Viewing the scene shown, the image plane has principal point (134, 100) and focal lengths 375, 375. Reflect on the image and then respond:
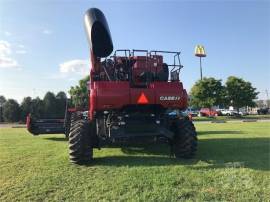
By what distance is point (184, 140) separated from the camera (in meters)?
9.54

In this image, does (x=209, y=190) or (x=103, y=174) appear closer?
(x=209, y=190)

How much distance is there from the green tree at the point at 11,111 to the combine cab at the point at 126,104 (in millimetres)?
36423

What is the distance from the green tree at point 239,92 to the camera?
54844 mm

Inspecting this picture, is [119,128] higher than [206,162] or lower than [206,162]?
higher

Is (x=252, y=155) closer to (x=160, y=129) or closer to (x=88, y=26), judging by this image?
(x=160, y=129)

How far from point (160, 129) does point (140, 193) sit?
10.8ft

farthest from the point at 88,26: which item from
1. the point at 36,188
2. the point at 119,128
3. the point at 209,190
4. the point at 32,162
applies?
the point at 209,190

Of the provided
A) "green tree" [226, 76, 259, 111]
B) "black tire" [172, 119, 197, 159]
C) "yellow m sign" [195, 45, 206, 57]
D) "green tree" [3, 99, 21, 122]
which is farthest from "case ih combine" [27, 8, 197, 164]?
"yellow m sign" [195, 45, 206, 57]

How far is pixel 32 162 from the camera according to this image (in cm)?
903

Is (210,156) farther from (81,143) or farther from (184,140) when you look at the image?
(81,143)

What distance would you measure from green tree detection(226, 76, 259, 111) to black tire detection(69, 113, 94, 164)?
47979 millimetres

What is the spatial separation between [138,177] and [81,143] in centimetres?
220

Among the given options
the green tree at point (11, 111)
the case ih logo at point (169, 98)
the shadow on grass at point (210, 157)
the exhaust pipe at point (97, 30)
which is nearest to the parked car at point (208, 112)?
the green tree at point (11, 111)

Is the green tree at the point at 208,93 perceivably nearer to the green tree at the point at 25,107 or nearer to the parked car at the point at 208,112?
the parked car at the point at 208,112
